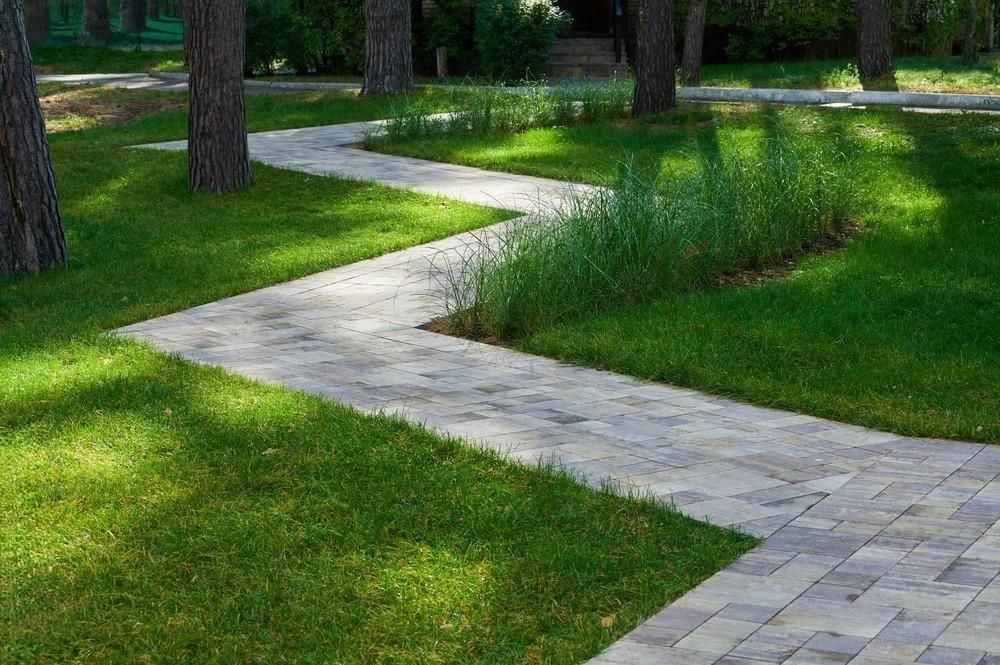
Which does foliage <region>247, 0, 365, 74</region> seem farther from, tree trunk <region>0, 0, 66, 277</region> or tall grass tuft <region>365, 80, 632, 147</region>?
tree trunk <region>0, 0, 66, 277</region>

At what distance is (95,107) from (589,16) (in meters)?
13.3

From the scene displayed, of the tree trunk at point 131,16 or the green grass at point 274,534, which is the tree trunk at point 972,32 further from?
the tree trunk at point 131,16

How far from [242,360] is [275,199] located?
208 inches

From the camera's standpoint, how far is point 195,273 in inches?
372

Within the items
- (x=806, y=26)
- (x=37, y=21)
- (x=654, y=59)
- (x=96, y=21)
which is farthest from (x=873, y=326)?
(x=96, y=21)

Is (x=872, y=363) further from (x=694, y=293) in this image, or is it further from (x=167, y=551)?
(x=167, y=551)

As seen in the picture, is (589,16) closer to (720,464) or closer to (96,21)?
(96,21)

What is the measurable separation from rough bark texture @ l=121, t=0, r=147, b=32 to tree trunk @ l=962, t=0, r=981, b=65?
96.6 feet

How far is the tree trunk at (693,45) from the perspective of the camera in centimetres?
2138

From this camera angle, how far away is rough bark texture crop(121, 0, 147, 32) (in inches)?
1714

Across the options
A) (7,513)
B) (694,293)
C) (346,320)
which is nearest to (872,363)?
(694,293)

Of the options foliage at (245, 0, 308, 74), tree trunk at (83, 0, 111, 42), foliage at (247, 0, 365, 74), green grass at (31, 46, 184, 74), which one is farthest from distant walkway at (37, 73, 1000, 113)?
tree trunk at (83, 0, 111, 42)

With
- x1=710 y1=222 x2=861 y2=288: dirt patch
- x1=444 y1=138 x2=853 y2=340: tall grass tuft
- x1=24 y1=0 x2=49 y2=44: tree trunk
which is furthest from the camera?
x1=24 y1=0 x2=49 y2=44: tree trunk

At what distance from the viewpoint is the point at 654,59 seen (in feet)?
53.8
